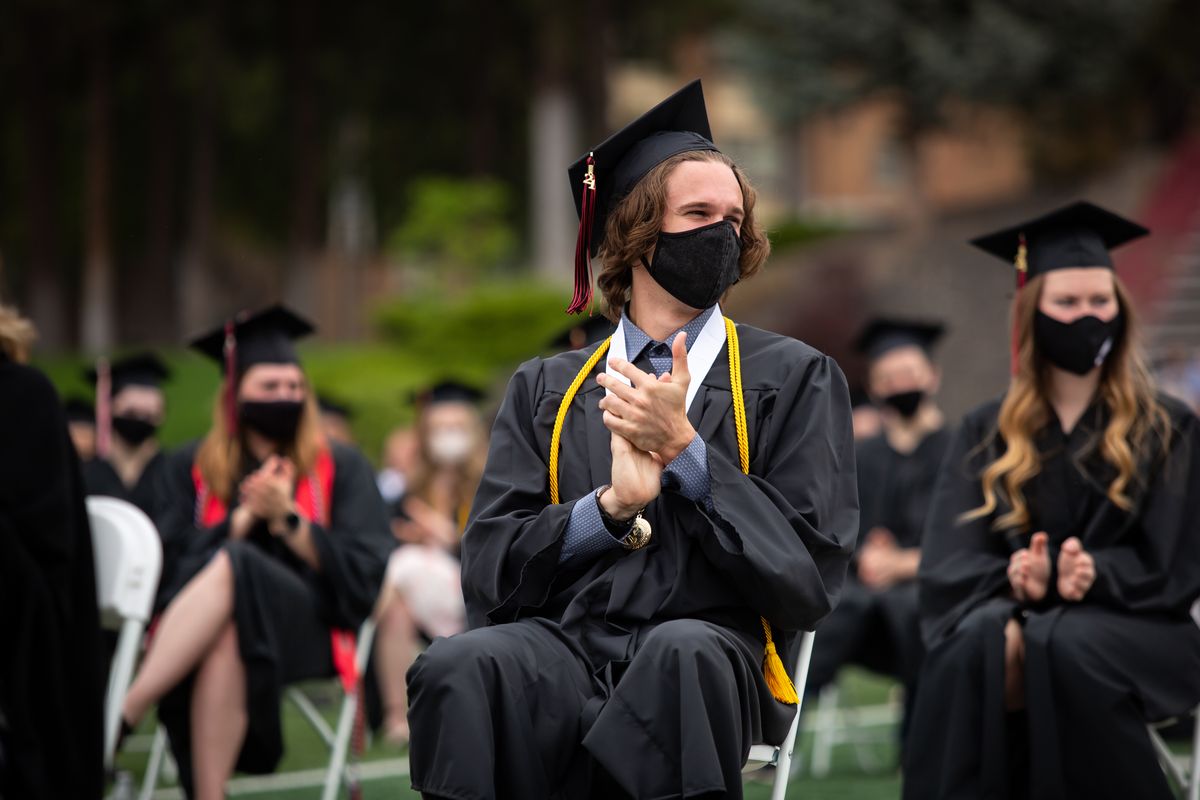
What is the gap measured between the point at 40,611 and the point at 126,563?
0.62 m

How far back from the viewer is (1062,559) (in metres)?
4.82

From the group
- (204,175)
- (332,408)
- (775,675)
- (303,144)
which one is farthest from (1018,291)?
(204,175)

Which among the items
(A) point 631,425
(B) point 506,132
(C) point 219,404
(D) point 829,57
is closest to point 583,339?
(C) point 219,404

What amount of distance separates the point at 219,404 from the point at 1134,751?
367 centimetres

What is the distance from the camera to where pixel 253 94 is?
2905 cm

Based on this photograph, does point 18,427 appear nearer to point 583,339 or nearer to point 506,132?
point 583,339

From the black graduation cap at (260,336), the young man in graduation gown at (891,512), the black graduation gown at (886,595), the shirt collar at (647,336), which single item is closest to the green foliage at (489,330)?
the young man in graduation gown at (891,512)

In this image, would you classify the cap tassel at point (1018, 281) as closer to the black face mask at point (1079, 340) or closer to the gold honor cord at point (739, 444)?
the black face mask at point (1079, 340)

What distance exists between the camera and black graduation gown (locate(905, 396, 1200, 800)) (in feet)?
15.4

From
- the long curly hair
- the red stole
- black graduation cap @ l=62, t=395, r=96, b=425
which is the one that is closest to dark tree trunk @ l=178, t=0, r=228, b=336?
black graduation cap @ l=62, t=395, r=96, b=425

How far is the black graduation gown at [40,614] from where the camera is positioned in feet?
14.5

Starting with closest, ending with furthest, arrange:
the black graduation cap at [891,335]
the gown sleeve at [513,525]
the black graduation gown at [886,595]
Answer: the gown sleeve at [513,525] < the black graduation gown at [886,595] < the black graduation cap at [891,335]

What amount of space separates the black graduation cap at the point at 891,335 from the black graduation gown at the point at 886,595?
0.46 meters

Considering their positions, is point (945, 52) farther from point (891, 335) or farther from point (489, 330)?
point (891, 335)
